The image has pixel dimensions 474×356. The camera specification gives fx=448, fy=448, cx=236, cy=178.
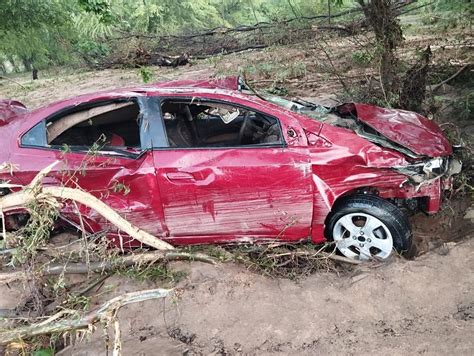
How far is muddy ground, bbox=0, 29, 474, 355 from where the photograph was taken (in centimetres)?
311

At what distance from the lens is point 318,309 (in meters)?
3.42

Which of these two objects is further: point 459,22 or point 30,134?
point 459,22

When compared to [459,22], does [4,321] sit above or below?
below

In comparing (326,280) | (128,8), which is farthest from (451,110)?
(128,8)

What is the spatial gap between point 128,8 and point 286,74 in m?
17.5

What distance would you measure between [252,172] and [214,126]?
1527mm

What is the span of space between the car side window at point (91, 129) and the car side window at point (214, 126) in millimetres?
365

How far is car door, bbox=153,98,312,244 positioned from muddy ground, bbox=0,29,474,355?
16.9 inches

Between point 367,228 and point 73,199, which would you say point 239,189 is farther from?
point 73,199

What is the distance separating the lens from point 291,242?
399 cm

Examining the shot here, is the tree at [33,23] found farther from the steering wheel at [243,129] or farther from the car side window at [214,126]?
the steering wheel at [243,129]

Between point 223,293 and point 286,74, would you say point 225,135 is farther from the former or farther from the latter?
point 286,74

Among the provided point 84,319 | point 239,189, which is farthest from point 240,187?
point 84,319

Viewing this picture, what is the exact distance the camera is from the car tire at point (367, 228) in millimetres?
3756
